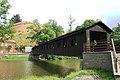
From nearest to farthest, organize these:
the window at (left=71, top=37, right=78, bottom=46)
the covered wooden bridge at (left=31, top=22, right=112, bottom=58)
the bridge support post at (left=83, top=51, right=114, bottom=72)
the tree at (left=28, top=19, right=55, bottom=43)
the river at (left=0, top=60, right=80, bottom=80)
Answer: the bridge support post at (left=83, top=51, right=114, bottom=72)
the covered wooden bridge at (left=31, top=22, right=112, bottom=58)
the river at (left=0, top=60, right=80, bottom=80)
the window at (left=71, top=37, right=78, bottom=46)
the tree at (left=28, top=19, right=55, bottom=43)

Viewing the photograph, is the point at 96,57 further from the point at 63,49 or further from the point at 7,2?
the point at 7,2

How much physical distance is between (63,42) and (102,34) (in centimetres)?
547

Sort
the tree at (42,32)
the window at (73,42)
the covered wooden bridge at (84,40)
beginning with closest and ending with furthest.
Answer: the covered wooden bridge at (84,40)
the window at (73,42)
the tree at (42,32)

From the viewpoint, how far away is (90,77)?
578 inches

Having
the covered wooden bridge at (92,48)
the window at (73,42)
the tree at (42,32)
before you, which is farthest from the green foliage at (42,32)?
the window at (73,42)

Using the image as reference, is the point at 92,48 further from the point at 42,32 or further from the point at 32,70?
the point at 42,32

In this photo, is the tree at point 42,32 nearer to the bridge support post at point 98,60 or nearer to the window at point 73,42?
the window at point 73,42

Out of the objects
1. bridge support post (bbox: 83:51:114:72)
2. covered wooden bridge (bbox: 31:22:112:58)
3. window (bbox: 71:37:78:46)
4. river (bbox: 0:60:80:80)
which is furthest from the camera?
window (bbox: 71:37:78:46)

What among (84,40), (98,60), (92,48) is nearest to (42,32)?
(84,40)

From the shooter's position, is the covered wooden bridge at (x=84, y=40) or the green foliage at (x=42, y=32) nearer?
the covered wooden bridge at (x=84, y=40)

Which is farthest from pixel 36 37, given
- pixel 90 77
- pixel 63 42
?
pixel 90 77

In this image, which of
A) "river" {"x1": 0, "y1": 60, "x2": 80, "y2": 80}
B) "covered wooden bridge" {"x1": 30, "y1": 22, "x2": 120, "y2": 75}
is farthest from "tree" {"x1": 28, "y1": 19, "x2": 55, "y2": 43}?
"covered wooden bridge" {"x1": 30, "y1": 22, "x2": 120, "y2": 75}

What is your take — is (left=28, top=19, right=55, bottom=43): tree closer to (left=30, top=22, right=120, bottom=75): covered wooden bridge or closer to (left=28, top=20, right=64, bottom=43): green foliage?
(left=28, top=20, right=64, bottom=43): green foliage

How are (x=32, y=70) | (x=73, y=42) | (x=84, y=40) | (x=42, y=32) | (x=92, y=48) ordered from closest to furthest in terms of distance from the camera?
(x=92, y=48) < (x=84, y=40) < (x=73, y=42) < (x=32, y=70) < (x=42, y=32)
